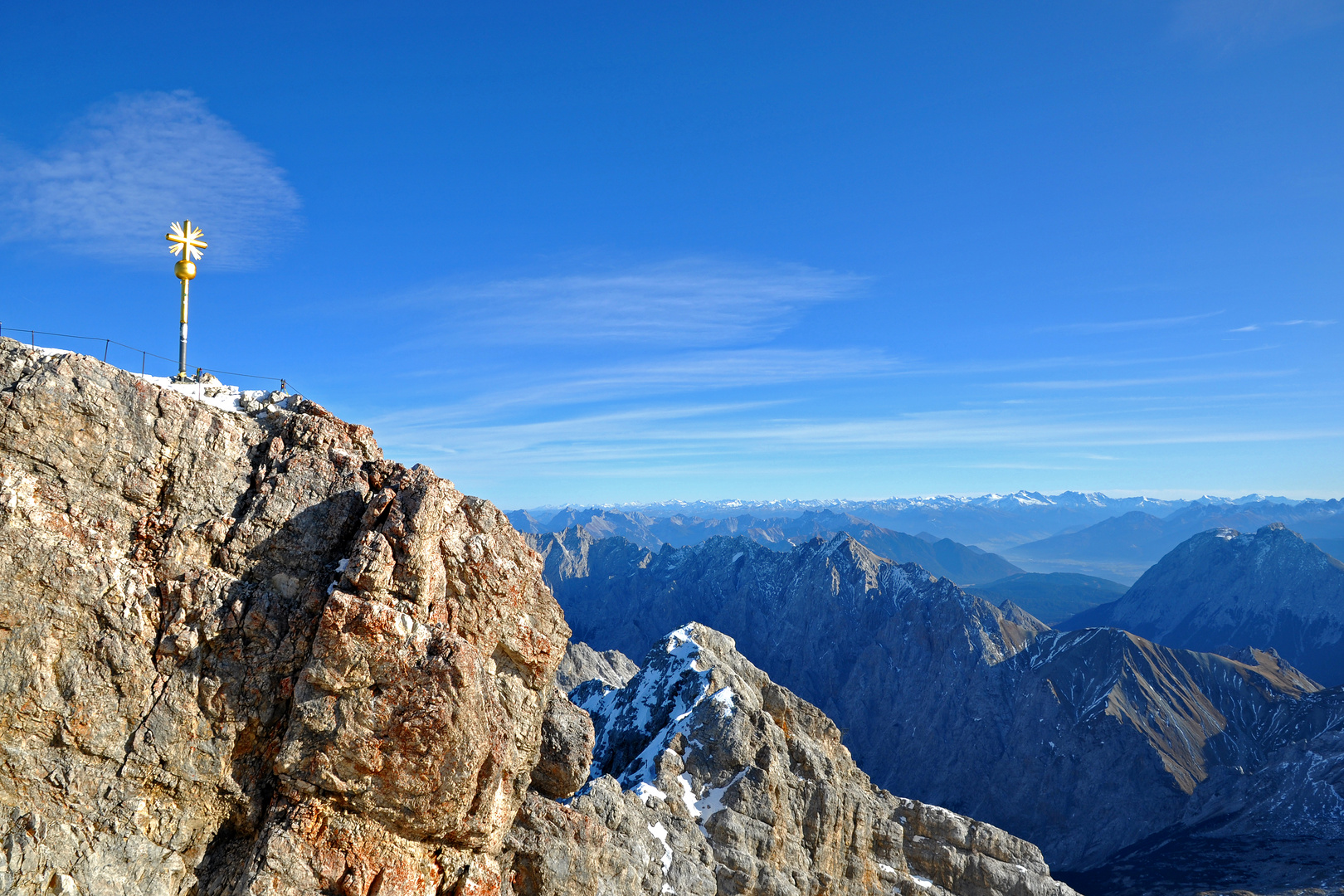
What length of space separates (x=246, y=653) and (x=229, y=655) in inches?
21.1

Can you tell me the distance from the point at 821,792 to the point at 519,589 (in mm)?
54920

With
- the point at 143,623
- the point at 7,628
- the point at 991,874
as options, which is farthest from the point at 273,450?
the point at 991,874

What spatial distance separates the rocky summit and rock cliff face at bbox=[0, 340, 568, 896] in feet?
0.24

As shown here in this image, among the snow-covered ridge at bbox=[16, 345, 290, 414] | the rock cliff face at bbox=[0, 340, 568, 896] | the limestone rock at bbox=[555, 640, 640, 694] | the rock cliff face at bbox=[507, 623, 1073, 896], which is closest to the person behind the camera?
the rock cliff face at bbox=[0, 340, 568, 896]

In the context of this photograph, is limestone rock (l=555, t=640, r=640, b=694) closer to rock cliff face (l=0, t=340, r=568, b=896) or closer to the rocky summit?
the rocky summit

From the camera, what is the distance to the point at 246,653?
26875 millimetres

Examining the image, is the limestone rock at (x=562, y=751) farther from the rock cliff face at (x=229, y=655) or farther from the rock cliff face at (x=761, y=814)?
the rock cliff face at (x=761, y=814)

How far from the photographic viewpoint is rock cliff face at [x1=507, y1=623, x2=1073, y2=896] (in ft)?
196

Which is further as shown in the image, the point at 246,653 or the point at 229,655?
the point at 246,653

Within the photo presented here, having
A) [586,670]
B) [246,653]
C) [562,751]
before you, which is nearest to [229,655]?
[246,653]

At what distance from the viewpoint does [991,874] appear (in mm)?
76375

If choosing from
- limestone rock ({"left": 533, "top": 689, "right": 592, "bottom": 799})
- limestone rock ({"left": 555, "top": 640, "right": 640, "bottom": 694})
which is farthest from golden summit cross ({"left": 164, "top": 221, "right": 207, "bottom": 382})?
limestone rock ({"left": 555, "top": 640, "right": 640, "bottom": 694})

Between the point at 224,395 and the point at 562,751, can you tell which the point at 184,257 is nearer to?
the point at 224,395

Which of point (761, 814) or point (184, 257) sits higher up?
point (184, 257)
